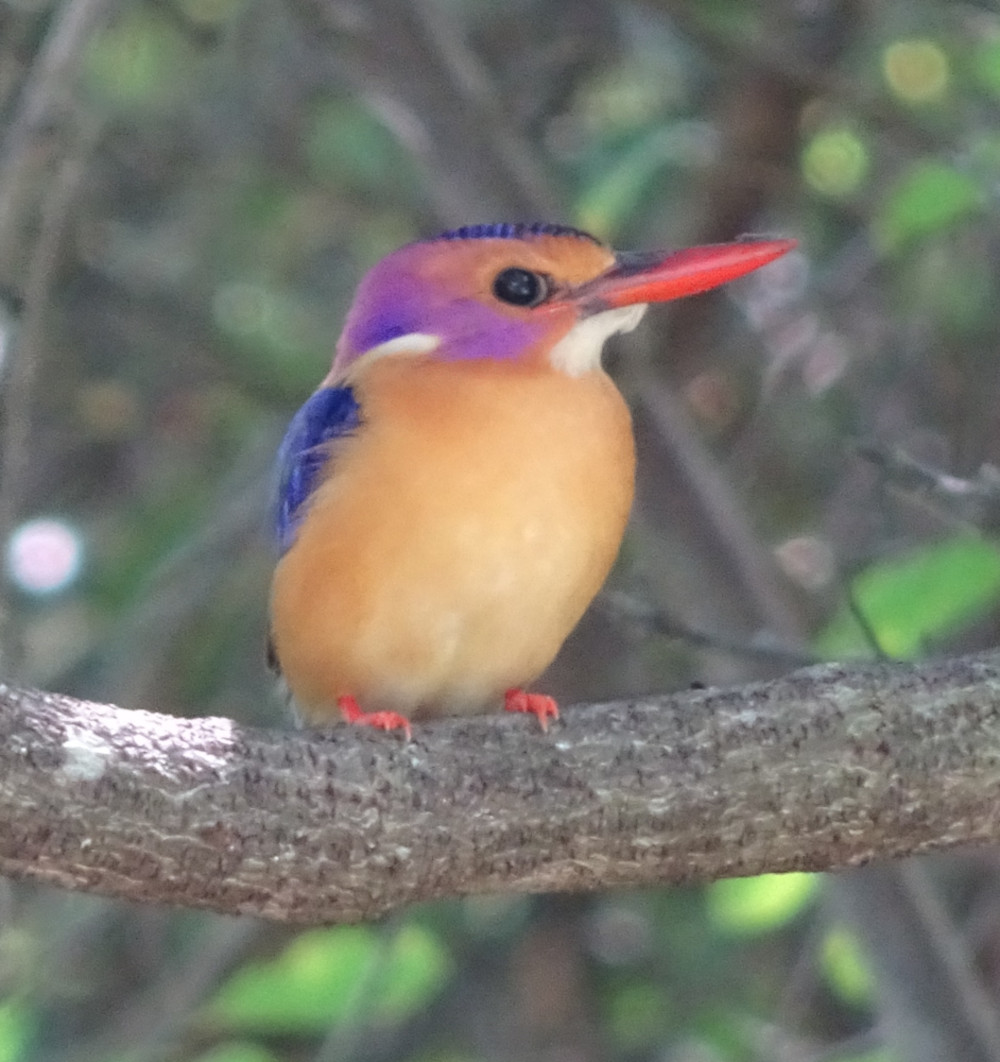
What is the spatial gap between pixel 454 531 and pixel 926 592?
0.86 metres

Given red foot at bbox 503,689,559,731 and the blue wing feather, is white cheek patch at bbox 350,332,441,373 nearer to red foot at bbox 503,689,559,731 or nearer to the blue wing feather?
the blue wing feather

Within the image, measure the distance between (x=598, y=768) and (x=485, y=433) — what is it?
1.88ft

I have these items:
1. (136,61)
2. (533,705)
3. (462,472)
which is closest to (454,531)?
(462,472)

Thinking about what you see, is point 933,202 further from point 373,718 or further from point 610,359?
point 373,718

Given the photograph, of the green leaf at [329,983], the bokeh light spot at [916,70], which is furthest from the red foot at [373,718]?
the bokeh light spot at [916,70]

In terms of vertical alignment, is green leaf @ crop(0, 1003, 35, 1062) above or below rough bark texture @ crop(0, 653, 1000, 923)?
below

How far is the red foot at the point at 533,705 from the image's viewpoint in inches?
86.2

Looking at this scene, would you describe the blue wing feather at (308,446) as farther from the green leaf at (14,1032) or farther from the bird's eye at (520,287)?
the green leaf at (14,1032)

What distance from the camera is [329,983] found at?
3.29 m

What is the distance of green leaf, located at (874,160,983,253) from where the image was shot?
3238 millimetres

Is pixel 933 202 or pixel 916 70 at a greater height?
pixel 933 202

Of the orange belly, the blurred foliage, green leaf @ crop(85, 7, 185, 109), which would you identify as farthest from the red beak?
green leaf @ crop(85, 7, 185, 109)

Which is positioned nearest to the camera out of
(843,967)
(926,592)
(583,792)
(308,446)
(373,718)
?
(583,792)

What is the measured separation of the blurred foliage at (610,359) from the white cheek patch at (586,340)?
0.75 m
